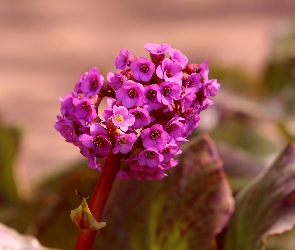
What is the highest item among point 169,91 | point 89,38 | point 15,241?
point 169,91

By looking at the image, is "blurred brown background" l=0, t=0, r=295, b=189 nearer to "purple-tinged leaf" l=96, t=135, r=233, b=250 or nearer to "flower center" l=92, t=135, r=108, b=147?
"purple-tinged leaf" l=96, t=135, r=233, b=250

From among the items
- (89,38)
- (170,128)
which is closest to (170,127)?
(170,128)

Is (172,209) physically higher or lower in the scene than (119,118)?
lower

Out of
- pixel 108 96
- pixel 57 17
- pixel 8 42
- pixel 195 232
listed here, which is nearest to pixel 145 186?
→ pixel 195 232

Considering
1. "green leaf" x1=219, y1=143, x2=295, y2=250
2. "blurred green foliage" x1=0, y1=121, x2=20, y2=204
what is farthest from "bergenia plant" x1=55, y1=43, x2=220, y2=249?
"blurred green foliage" x1=0, y1=121, x2=20, y2=204

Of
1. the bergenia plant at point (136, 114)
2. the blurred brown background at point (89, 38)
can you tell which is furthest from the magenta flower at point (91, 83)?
the blurred brown background at point (89, 38)

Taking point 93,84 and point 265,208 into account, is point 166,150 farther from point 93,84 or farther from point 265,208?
point 265,208

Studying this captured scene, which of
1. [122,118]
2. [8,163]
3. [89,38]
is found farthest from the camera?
[89,38]
